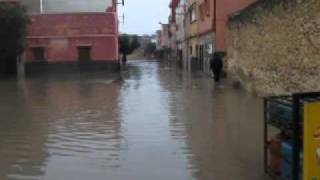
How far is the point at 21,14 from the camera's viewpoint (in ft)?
156

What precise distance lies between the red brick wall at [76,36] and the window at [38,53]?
0.33 meters

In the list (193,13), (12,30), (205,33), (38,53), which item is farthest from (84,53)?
(205,33)

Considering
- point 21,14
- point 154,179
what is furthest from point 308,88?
point 21,14

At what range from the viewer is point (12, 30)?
46469mm

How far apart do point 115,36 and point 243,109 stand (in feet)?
121

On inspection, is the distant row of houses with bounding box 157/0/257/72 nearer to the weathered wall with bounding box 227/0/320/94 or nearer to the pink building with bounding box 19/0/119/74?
the pink building with bounding box 19/0/119/74

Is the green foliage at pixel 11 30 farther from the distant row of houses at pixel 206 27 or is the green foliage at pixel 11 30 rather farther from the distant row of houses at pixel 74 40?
the distant row of houses at pixel 206 27

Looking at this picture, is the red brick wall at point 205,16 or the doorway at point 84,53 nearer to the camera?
the red brick wall at point 205,16

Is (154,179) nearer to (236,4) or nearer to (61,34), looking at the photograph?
(236,4)

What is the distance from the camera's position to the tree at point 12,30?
152 ft

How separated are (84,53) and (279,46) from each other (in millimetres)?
36670

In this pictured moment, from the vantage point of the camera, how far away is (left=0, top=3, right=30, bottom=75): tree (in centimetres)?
4628

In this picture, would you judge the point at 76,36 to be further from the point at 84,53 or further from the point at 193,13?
the point at 193,13

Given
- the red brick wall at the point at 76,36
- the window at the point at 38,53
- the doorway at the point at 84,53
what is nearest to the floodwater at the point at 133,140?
the window at the point at 38,53
